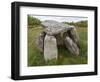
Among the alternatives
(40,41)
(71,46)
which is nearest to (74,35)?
(71,46)

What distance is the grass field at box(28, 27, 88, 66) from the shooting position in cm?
109

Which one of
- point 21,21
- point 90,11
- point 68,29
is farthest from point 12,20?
point 90,11

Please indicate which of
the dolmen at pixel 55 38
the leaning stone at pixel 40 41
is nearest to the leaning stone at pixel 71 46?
the dolmen at pixel 55 38

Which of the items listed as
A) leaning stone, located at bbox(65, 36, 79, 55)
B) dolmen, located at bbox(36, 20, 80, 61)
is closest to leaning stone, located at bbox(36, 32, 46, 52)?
dolmen, located at bbox(36, 20, 80, 61)

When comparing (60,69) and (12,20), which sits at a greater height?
(12,20)

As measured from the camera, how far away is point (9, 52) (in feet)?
3.55

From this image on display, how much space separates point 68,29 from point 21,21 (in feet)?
0.69

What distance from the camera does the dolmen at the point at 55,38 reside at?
111 cm

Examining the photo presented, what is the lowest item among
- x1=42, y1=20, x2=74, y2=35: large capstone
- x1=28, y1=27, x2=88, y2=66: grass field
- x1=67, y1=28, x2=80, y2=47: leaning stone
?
x1=28, y1=27, x2=88, y2=66: grass field

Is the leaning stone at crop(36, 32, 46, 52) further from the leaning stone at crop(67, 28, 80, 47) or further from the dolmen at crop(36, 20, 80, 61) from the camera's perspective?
the leaning stone at crop(67, 28, 80, 47)

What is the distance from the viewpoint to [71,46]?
1160 mm

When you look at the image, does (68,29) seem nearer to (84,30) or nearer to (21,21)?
(84,30)

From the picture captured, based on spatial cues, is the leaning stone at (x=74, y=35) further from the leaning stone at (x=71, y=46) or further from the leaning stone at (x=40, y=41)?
the leaning stone at (x=40, y=41)

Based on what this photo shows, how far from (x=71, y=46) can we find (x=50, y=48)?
0.10 metres
